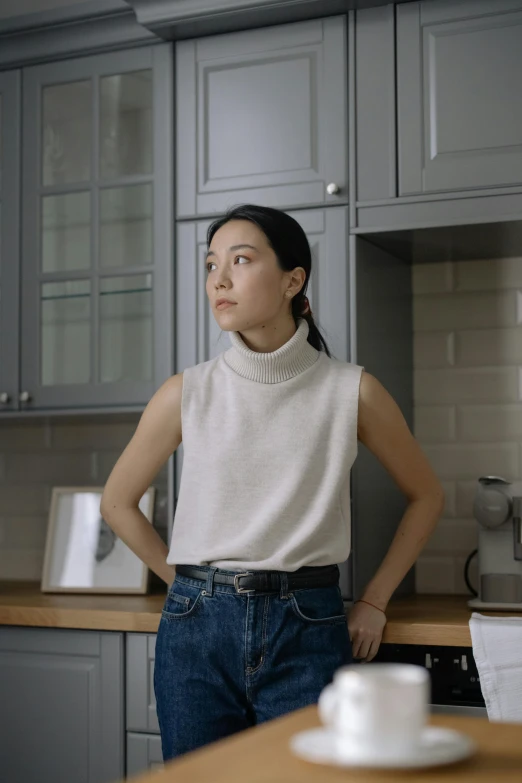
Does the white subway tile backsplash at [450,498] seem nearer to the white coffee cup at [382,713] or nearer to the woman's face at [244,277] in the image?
the woman's face at [244,277]

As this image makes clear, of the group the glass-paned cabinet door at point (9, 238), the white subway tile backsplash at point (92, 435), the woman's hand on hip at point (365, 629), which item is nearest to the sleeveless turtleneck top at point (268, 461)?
the woman's hand on hip at point (365, 629)

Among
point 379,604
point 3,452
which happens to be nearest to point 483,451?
point 379,604

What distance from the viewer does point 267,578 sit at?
1.86 m

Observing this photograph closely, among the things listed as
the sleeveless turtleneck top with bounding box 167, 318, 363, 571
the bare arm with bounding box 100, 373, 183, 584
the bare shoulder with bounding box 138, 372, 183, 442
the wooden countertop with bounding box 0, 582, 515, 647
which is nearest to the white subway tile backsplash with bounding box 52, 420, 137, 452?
the wooden countertop with bounding box 0, 582, 515, 647

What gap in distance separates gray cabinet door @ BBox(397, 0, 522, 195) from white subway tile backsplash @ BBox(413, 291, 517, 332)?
0.51 metres

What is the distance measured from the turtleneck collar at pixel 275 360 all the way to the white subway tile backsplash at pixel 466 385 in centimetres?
91

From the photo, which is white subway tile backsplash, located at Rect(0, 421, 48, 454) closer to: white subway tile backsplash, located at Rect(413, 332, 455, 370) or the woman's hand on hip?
white subway tile backsplash, located at Rect(413, 332, 455, 370)

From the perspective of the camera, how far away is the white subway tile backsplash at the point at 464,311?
281 centimetres

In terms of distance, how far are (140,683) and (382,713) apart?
170cm

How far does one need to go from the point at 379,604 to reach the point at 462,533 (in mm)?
763

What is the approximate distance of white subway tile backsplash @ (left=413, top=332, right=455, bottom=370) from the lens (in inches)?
113

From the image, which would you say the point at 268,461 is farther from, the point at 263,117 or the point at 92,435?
the point at 92,435

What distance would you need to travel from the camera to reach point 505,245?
8.67ft

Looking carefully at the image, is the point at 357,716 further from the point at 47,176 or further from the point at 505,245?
the point at 47,176
